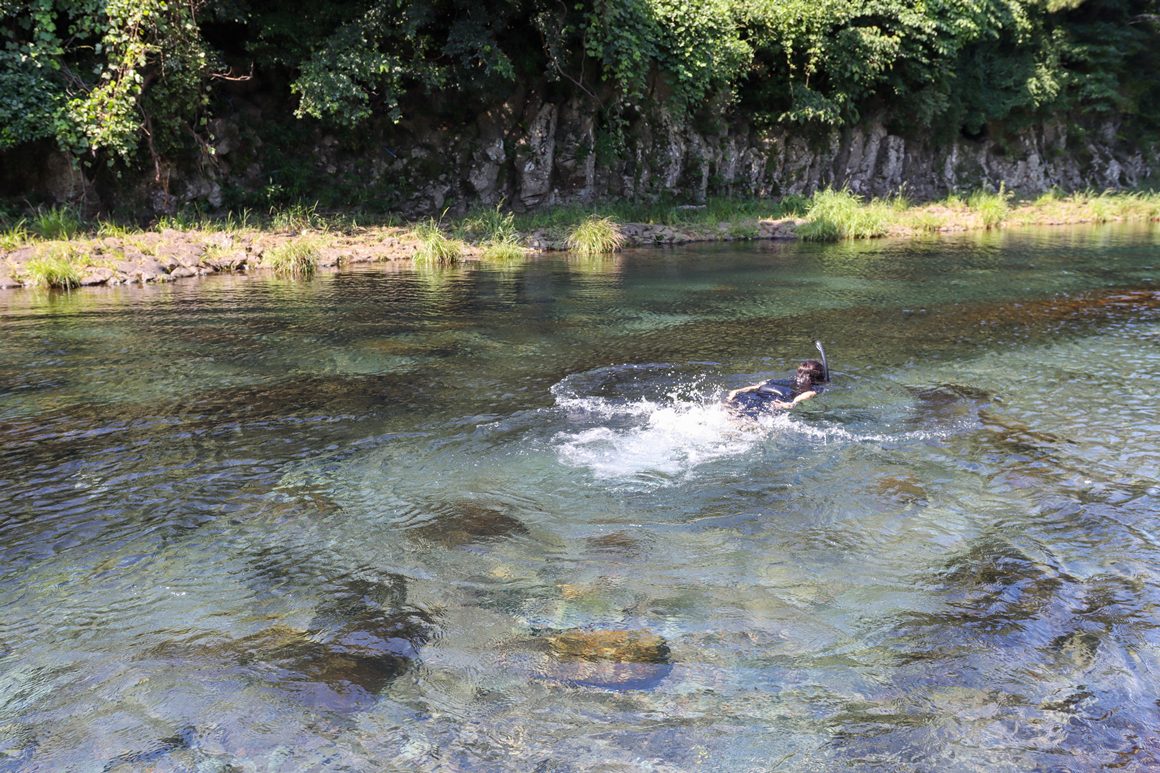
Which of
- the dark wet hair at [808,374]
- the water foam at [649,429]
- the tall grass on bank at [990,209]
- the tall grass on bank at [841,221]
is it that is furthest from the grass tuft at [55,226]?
the tall grass on bank at [990,209]

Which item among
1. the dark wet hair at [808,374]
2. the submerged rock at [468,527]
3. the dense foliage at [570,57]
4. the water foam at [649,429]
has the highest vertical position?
the dense foliage at [570,57]

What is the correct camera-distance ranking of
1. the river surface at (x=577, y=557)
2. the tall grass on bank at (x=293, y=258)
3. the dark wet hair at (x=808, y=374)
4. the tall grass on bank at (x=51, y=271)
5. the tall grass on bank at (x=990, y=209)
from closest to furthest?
the river surface at (x=577, y=557)
the dark wet hair at (x=808, y=374)
the tall grass on bank at (x=51, y=271)
the tall grass on bank at (x=293, y=258)
the tall grass on bank at (x=990, y=209)

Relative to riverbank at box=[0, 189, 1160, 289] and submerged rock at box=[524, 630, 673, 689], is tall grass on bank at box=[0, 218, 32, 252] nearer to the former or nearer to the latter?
riverbank at box=[0, 189, 1160, 289]

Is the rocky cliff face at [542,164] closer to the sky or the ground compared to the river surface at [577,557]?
closer to the sky

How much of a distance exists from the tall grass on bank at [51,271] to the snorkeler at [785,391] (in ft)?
40.8

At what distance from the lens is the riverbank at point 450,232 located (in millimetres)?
14711

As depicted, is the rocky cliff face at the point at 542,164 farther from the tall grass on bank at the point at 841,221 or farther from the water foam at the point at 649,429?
the water foam at the point at 649,429

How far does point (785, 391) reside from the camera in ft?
23.0

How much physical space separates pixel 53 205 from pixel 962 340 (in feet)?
61.1

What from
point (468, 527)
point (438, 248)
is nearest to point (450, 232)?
point (438, 248)

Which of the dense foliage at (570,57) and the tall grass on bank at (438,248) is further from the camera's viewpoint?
the tall grass on bank at (438,248)

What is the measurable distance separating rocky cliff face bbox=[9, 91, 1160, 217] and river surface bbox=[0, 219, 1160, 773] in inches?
488

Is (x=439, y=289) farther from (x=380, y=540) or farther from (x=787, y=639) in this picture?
(x=787, y=639)

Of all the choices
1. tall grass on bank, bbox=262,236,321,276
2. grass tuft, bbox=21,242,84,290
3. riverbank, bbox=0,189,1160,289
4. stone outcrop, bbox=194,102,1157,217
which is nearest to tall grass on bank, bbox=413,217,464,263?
riverbank, bbox=0,189,1160,289
